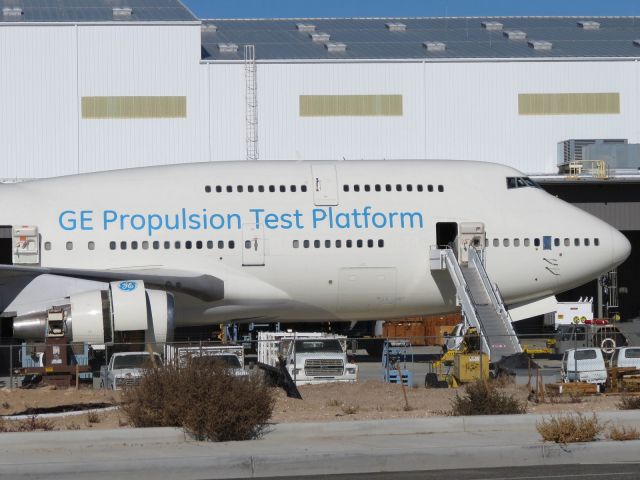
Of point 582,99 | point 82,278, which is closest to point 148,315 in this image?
point 82,278

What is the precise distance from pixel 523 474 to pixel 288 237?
17.6 meters

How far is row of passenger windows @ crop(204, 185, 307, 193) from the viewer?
32.9 m

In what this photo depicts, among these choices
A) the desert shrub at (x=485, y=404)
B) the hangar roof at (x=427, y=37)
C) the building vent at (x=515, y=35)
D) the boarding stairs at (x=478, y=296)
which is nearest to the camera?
the desert shrub at (x=485, y=404)

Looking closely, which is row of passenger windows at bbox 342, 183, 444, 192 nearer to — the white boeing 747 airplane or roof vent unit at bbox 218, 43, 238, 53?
the white boeing 747 airplane

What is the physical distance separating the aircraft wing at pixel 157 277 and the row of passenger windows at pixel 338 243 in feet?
8.28

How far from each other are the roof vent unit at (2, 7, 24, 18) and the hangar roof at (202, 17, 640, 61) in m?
8.25

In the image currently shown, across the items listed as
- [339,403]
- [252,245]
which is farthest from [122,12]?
[339,403]

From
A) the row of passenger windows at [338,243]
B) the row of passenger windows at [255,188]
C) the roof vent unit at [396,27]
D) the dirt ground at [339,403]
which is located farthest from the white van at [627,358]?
the roof vent unit at [396,27]

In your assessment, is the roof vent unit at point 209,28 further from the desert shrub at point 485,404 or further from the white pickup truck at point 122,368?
the desert shrub at point 485,404

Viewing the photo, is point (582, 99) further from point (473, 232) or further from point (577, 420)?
point (577, 420)

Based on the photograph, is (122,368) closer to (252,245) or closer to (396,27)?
(252,245)

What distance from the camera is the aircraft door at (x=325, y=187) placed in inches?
1294

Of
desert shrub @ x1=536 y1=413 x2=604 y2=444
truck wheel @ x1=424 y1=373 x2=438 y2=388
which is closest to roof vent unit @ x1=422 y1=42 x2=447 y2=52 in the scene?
truck wheel @ x1=424 y1=373 x2=438 y2=388

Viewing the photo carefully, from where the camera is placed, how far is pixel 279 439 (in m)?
18.5
